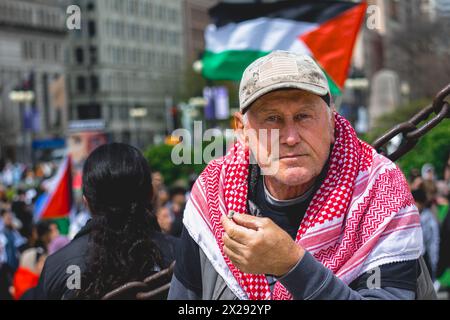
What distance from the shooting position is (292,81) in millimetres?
2410

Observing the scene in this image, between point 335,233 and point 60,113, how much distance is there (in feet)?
300

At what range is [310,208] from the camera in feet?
8.39

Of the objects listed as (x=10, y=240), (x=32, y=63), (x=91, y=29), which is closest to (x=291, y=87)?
(x=10, y=240)

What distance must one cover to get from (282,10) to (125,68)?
323ft

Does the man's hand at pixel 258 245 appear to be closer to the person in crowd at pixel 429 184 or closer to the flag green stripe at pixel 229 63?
the person in crowd at pixel 429 184

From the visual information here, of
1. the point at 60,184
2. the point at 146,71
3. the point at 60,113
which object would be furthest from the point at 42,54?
the point at 60,184

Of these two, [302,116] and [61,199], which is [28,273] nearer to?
[61,199]

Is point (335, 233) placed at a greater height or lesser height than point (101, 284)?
greater

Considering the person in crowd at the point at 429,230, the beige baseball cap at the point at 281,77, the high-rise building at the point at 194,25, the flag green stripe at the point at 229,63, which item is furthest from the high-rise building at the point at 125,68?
the beige baseball cap at the point at 281,77

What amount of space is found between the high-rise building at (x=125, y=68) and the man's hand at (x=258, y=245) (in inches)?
3888

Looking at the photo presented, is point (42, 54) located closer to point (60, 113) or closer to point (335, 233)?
point (60, 113)

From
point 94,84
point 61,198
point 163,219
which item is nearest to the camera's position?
point 163,219

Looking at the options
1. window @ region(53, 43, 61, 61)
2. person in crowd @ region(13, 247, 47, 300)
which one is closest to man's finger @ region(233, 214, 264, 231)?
person in crowd @ region(13, 247, 47, 300)

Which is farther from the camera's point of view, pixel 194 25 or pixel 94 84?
pixel 194 25
